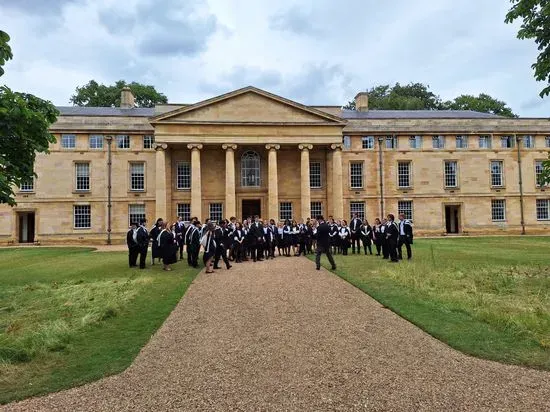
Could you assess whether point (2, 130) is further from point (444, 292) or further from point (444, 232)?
point (444, 232)

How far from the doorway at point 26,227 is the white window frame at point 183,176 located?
42.9ft

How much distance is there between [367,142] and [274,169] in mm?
9934

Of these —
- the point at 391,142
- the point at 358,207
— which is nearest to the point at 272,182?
the point at 358,207

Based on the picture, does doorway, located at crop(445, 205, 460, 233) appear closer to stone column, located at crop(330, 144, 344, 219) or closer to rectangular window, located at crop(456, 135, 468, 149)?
rectangular window, located at crop(456, 135, 468, 149)

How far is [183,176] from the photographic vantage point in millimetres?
36438

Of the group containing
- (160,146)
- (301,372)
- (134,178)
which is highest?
(160,146)

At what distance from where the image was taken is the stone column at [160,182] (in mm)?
32250

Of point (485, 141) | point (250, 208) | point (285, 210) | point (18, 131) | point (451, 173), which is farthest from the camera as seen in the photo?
point (485, 141)

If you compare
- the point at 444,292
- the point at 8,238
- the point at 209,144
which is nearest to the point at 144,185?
the point at 209,144

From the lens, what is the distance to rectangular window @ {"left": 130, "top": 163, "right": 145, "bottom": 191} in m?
36.4

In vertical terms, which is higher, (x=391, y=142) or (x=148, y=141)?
(x=148, y=141)

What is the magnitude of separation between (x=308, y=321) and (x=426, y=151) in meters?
34.5

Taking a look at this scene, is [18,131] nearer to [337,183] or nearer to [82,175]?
[337,183]

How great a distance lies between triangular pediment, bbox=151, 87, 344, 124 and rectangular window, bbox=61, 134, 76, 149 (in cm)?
987
